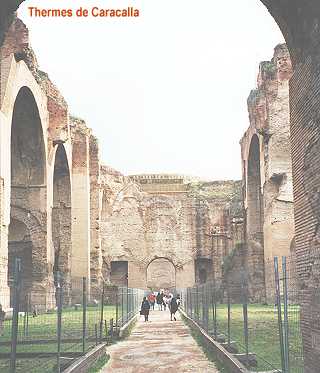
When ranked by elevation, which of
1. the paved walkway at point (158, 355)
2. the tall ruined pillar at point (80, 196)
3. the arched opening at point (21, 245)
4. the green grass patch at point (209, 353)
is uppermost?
the tall ruined pillar at point (80, 196)

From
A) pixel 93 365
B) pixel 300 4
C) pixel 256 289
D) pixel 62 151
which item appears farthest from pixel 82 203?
pixel 300 4

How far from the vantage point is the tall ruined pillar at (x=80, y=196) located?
28703 millimetres

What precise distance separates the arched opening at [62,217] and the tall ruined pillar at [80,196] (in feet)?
4.27

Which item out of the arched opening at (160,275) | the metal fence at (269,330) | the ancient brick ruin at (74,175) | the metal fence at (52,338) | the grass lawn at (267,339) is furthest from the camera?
the arched opening at (160,275)

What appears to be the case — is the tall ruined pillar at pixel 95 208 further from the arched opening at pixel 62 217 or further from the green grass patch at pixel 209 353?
the green grass patch at pixel 209 353

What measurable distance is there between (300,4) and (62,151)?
2085 centimetres

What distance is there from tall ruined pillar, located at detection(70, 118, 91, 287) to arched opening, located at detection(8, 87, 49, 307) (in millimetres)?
6167

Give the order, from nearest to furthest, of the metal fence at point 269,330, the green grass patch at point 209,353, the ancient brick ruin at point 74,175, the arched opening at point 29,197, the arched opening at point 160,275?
the metal fence at point 269,330
the ancient brick ruin at point 74,175
the green grass patch at point 209,353
the arched opening at point 29,197
the arched opening at point 160,275

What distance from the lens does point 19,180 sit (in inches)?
883

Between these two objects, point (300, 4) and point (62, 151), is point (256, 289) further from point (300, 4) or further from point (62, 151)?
point (300, 4)

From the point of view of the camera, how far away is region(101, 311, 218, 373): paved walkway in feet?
27.4

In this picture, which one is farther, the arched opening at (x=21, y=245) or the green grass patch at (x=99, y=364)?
the arched opening at (x=21, y=245)

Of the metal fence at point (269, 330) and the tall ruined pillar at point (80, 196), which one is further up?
the tall ruined pillar at point (80, 196)

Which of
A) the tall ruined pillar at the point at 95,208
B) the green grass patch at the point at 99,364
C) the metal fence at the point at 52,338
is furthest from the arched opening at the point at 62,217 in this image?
the green grass patch at the point at 99,364
